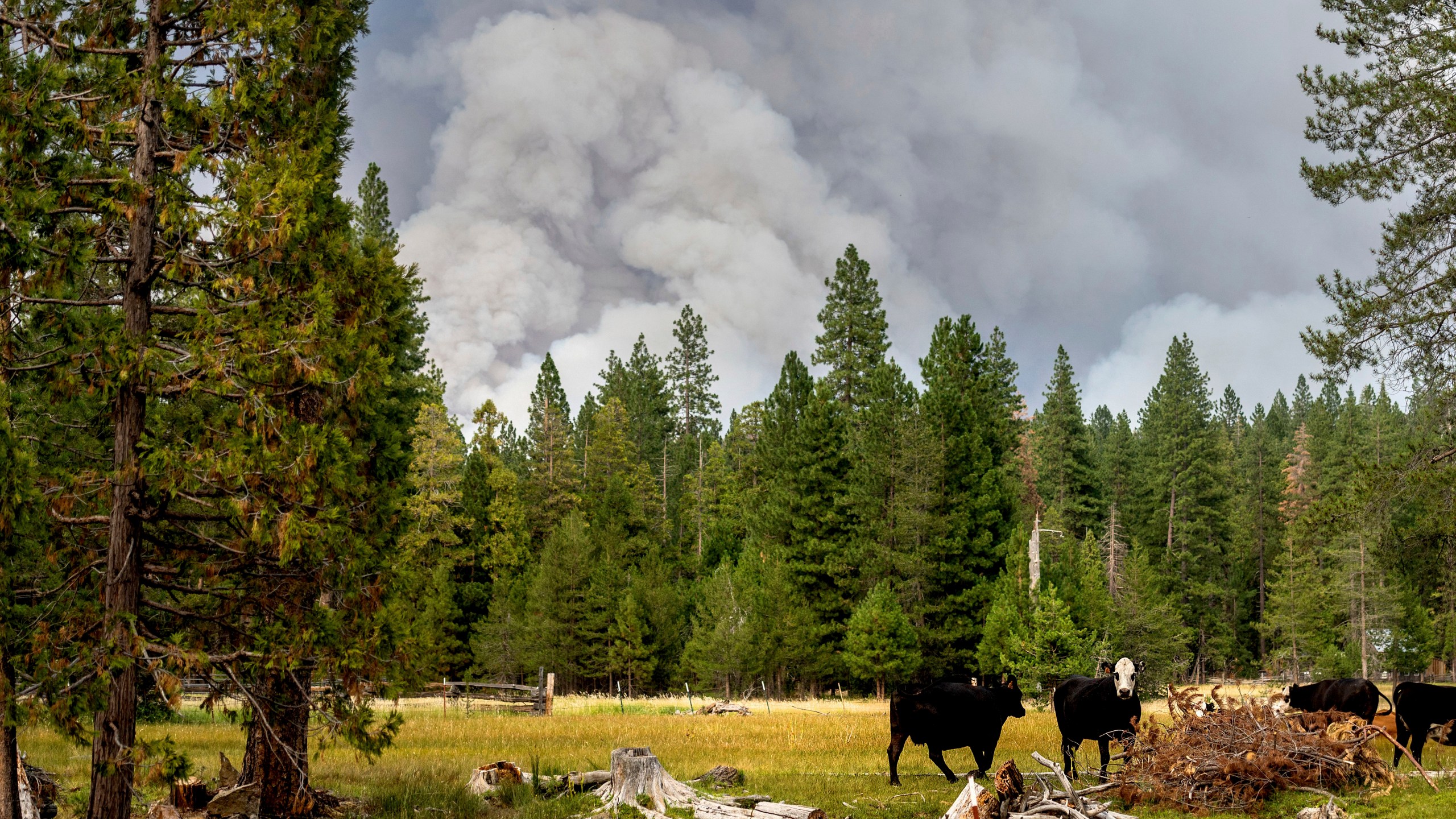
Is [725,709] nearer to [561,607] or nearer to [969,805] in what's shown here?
[561,607]

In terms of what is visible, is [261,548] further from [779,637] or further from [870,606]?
[779,637]

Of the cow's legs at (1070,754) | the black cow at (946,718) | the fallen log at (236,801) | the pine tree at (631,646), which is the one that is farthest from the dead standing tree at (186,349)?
the pine tree at (631,646)

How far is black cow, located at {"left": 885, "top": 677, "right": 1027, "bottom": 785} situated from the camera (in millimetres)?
12492

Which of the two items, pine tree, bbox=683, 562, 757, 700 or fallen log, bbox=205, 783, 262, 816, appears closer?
fallen log, bbox=205, 783, 262, 816

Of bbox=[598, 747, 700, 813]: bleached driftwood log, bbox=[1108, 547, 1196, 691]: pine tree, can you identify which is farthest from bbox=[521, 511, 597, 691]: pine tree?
bbox=[598, 747, 700, 813]: bleached driftwood log

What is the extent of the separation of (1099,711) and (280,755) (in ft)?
35.1

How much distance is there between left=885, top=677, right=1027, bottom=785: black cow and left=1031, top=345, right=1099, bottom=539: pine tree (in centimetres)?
5874

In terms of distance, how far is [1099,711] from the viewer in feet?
42.5

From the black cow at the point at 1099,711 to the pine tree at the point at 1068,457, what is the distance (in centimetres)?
5766

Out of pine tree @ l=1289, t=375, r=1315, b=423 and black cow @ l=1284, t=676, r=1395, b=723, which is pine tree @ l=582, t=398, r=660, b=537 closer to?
black cow @ l=1284, t=676, r=1395, b=723

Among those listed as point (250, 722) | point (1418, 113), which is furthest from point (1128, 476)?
point (250, 722)

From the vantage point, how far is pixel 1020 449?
254 ft

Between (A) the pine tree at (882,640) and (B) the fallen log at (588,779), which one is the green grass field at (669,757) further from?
(A) the pine tree at (882,640)

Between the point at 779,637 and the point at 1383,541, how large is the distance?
23.9 metres
